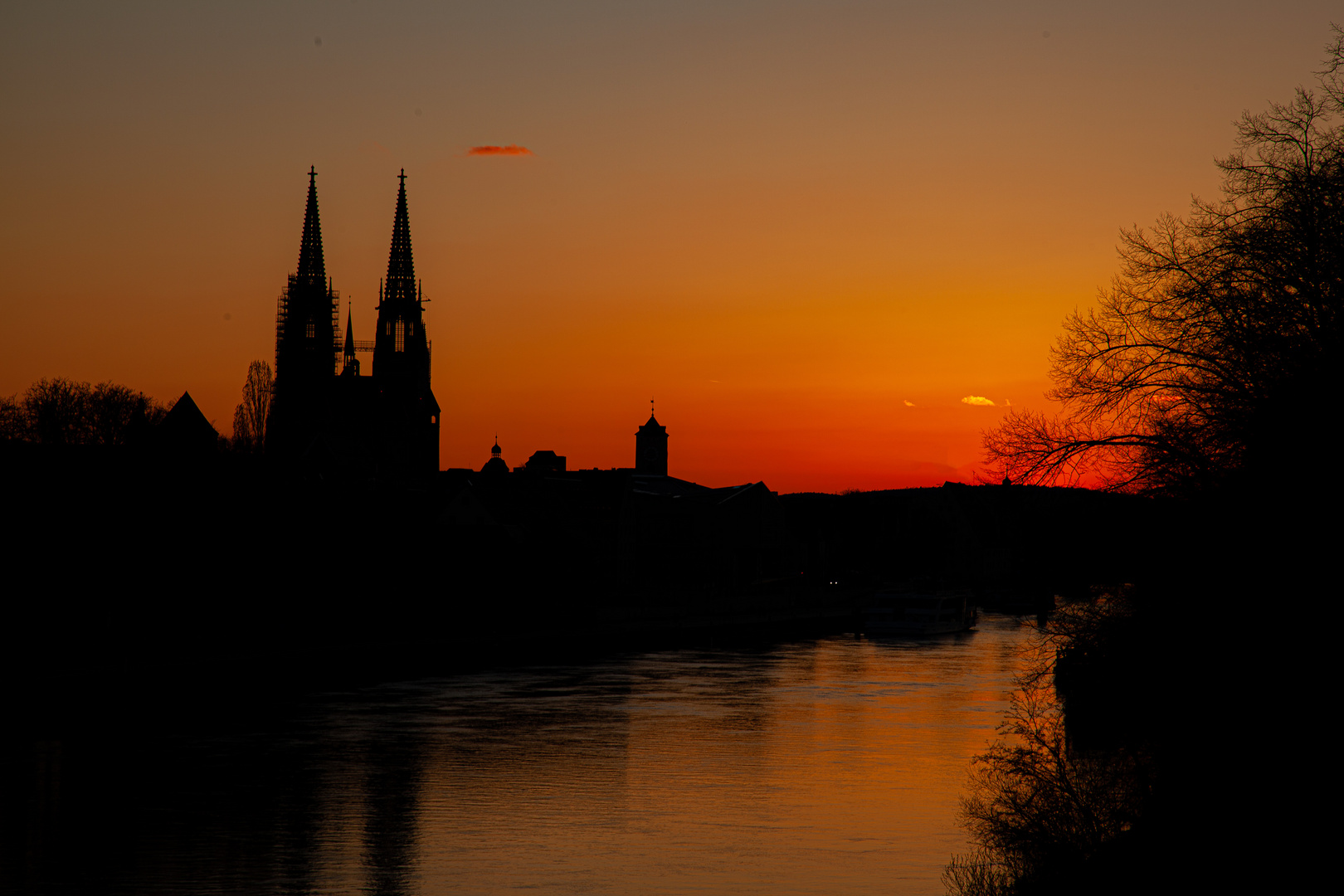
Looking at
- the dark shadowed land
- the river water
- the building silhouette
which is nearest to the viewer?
the river water

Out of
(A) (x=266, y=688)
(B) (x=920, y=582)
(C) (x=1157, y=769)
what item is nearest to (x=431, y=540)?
(A) (x=266, y=688)

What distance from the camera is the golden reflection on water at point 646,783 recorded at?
84.6 feet

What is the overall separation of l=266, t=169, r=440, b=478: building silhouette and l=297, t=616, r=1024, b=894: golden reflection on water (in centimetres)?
9666

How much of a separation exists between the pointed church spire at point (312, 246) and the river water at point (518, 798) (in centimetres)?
11914

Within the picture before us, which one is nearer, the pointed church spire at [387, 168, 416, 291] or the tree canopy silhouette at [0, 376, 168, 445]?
the tree canopy silhouette at [0, 376, 168, 445]

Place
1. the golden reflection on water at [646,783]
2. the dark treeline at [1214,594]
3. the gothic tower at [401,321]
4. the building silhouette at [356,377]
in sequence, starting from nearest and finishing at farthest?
1. the dark treeline at [1214,594]
2. the golden reflection on water at [646,783]
3. the building silhouette at [356,377]
4. the gothic tower at [401,321]

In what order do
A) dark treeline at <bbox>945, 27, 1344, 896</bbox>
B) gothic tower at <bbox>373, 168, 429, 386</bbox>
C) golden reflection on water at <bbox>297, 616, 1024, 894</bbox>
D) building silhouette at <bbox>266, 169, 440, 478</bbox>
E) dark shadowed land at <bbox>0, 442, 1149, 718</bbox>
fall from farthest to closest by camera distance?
gothic tower at <bbox>373, 168, 429, 386</bbox> → building silhouette at <bbox>266, 169, 440, 478</bbox> → dark shadowed land at <bbox>0, 442, 1149, 718</bbox> → golden reflection on water at <bbox>297, 616, 1024, 894</bbox> → dark treeline at <bbox>945, 27, 1344, 896</bbox>

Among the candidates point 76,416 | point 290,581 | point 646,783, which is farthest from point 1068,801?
point 76,416

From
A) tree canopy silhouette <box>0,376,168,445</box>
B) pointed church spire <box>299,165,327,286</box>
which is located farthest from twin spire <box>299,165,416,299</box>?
tree canopy silhouette <box>0,376,168,445</box>

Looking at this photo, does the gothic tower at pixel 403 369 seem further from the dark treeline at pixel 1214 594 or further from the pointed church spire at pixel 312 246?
the dark treeline at pixel 1214 594

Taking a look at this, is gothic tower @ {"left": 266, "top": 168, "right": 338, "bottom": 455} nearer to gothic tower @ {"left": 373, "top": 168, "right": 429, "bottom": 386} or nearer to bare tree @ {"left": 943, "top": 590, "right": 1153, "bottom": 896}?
gothic tower @ {"left": 373, "top": 168, "right": 429, "bottom": 386}

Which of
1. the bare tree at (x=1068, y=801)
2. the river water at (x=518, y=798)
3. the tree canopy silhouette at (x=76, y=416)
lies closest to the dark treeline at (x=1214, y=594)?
the bare tree at (x=1068, y=801)

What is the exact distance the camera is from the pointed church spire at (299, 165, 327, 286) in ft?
553

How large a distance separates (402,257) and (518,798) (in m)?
156
